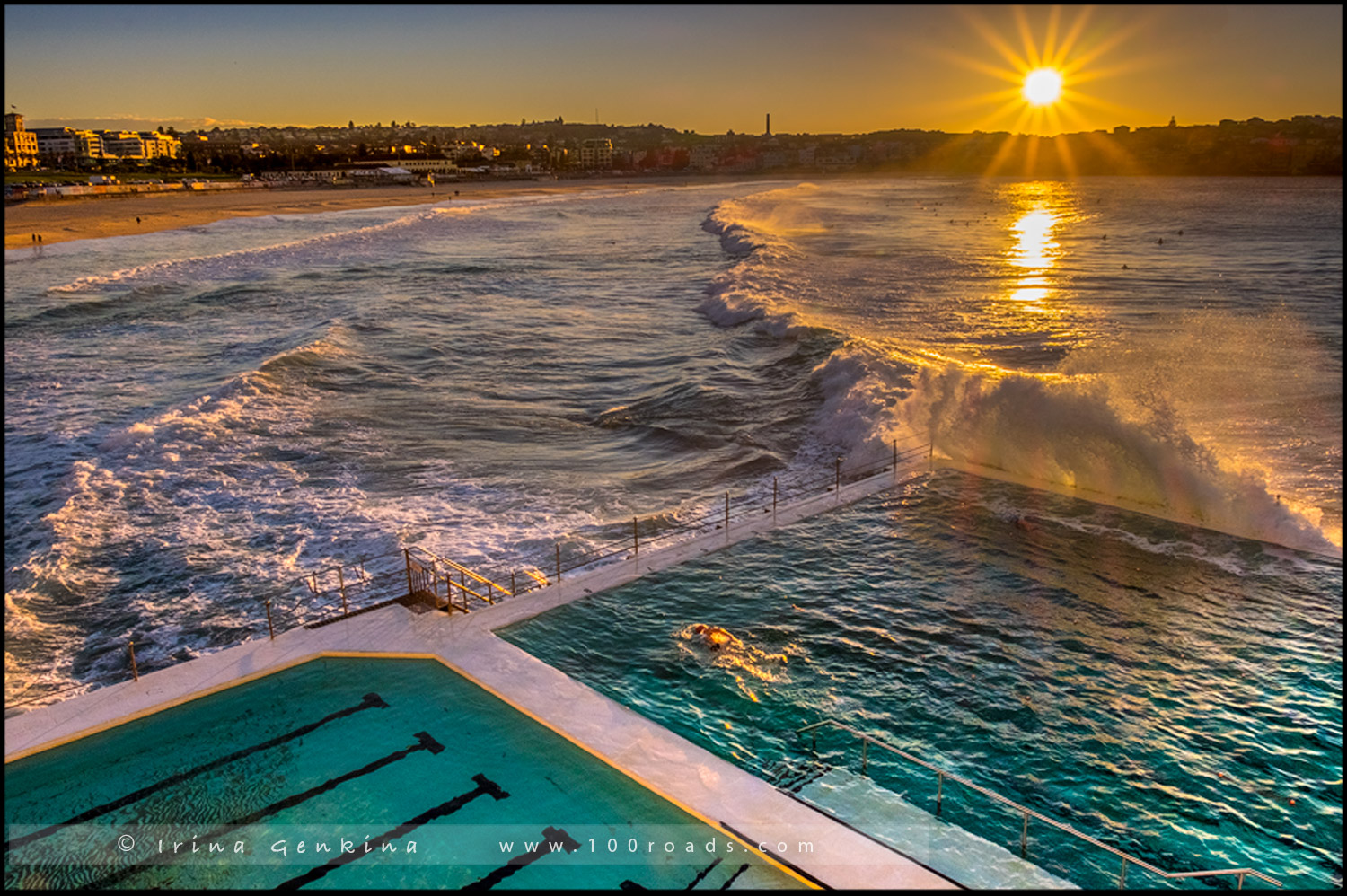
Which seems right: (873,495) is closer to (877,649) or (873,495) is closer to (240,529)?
(877,649)

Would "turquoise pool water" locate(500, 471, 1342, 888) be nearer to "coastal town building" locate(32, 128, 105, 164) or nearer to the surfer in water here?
the surfer in water

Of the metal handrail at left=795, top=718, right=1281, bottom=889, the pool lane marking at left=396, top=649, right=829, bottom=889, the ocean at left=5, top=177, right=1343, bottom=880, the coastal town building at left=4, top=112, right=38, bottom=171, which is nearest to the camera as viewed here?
the metal handrail at left=795, top=718, right=1281, bottom=889

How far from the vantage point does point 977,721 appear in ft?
35.4

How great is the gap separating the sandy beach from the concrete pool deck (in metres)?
45.9

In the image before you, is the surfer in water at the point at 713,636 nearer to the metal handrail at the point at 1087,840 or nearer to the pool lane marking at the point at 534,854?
the metal handrail at the point at 1087,840

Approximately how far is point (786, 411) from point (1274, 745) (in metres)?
15.8

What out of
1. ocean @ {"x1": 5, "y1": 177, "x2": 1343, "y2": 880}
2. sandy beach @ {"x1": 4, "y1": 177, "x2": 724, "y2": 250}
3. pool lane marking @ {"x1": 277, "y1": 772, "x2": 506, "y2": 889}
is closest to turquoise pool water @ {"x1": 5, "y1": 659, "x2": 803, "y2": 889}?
pool lane marking @ {"x1": 277, "y1": 772, "x2": 506, "y2": 889}

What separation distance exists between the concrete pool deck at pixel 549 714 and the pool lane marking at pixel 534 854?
1085 mm

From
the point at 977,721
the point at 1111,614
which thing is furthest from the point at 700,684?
the point at 1111,614

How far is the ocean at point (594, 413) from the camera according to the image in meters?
15.6

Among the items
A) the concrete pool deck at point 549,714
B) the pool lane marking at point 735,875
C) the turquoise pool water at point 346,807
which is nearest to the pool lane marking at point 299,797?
the turquoise pool water at point 346,807

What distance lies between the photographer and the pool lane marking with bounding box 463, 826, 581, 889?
26.0ft

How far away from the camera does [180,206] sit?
92.9 metres

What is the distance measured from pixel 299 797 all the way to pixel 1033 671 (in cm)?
853
